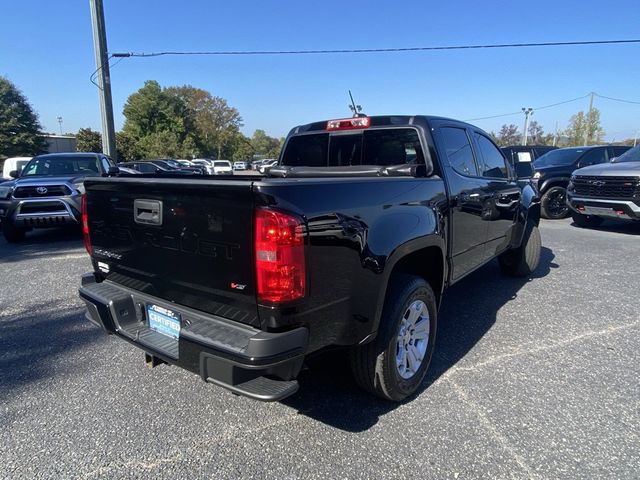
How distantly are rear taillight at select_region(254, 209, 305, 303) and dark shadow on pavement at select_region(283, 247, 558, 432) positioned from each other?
0.56 m

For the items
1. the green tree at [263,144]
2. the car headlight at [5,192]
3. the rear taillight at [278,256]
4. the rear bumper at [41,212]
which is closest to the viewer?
the rear taillight at [278,256]

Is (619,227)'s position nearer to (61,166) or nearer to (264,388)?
(264,388)

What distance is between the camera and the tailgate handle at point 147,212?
225 cm

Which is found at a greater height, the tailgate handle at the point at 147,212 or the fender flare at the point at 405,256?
the tailgate handle at the point at 147,212

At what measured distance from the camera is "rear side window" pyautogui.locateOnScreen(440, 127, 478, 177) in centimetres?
342

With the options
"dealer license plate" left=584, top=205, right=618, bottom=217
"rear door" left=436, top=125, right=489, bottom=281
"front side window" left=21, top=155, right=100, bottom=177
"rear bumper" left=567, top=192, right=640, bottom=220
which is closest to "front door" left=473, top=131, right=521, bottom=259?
"rear door" left=436, top=125, right=489, bottom=281

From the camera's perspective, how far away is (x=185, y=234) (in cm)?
213

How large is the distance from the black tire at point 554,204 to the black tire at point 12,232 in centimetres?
1204

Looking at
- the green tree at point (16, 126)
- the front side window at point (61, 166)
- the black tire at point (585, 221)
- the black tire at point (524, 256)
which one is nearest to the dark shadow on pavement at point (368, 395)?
the black tire at point (524, 256)

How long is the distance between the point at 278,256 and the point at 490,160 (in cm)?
332

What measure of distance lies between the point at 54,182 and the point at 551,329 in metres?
8.03

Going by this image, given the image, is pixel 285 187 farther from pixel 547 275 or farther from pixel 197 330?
pixel 547 275

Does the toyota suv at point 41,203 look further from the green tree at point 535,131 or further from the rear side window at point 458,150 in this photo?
the green tree at point 535,131

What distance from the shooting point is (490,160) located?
433 centimetres
